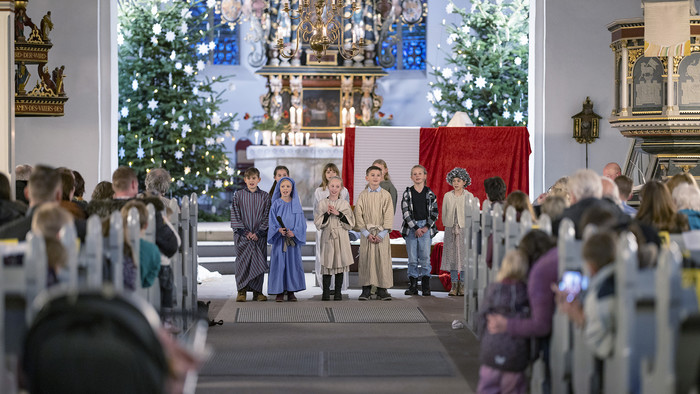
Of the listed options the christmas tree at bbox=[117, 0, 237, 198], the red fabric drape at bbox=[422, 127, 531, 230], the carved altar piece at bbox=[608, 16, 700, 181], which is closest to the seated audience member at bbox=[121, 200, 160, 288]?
the carved altar piece at bbox=[608, 16, 700, 181]

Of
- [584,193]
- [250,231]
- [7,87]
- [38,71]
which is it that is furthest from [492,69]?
[584,193]

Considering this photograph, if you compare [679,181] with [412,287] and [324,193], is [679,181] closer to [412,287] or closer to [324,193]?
[412,287]

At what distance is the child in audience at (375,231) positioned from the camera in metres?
10.6

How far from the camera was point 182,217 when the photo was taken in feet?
28.9

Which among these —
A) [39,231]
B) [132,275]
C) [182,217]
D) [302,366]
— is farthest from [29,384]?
[182,217]

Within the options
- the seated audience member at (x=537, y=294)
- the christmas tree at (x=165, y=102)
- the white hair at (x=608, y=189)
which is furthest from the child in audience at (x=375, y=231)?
the christmas tree at (x=165, y=102)

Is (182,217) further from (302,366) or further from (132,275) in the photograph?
(132,275)

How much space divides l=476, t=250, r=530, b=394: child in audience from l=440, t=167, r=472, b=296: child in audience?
537 cm

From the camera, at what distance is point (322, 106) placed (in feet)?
66.4

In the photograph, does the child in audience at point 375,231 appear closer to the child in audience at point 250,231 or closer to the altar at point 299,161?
the child in audience at point 250,231

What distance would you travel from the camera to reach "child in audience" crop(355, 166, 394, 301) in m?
10.6

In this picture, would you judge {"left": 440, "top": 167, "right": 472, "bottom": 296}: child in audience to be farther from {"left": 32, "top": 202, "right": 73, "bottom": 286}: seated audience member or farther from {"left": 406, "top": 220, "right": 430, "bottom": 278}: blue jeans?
{"left": 32, "top": 202, "right": 73, "bottom": 286}: seated audience member

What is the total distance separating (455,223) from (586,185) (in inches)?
191

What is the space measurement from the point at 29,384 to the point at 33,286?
78 centimetres
